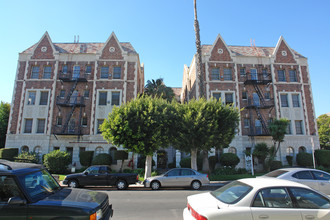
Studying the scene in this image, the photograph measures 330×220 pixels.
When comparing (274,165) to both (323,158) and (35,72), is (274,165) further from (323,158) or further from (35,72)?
(35,72)

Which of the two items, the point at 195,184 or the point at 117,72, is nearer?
the point at 195,184

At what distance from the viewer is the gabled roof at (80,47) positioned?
28.4 metres

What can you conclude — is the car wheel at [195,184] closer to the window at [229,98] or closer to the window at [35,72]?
the window at [229,98]

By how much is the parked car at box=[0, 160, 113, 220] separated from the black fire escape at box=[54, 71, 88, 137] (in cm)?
2166

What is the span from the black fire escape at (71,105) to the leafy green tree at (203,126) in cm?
1379

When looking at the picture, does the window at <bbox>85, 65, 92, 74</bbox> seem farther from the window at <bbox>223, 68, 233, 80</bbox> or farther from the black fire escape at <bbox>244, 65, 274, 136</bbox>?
the black fire escape at <bbox>244, 65, 274, 136</bbox>

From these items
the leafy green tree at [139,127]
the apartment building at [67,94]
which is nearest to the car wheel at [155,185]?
the leafy green tree at [139,127]

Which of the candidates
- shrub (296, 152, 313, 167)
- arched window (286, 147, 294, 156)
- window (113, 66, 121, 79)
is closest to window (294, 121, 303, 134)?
arched window (286, 147, 294, 156)

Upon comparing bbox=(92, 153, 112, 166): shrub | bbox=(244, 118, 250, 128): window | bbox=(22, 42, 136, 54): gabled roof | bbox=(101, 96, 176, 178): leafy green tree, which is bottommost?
bbox=(92, 153, 112, 166): shrub

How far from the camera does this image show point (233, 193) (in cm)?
433

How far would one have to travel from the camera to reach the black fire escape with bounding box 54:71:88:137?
2500 cm

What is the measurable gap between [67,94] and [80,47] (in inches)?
309

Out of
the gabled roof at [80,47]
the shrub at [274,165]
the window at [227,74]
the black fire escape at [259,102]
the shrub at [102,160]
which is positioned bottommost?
the shrub at [274,165]

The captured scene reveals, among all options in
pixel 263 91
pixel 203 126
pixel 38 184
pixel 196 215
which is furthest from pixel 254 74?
pixel 38 184
